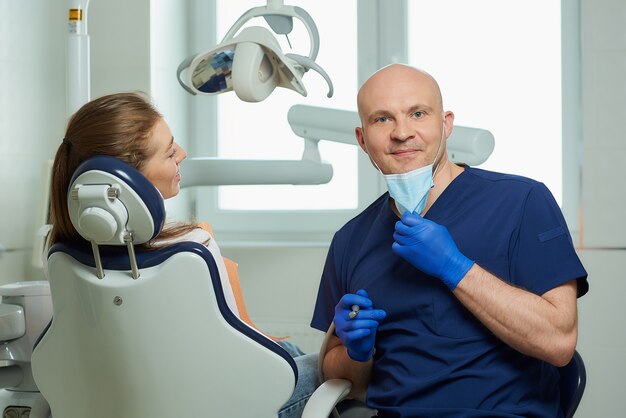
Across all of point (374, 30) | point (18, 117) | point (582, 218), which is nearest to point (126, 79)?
point (18, 117)

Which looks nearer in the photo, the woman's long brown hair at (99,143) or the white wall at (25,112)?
the woman's long brown hair at (99,143)

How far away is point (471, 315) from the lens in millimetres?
1629

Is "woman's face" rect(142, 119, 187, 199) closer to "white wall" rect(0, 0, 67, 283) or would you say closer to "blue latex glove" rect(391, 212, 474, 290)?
"blue latex glove" rect(391, 212, 474, 290)

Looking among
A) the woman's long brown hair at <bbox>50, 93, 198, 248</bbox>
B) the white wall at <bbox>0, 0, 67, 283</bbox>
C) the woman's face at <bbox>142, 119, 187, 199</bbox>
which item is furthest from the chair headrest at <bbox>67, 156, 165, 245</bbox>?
the white wall at <bbox>0, 0, 67, 283</bbox>

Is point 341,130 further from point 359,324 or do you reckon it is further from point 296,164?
point 359,324

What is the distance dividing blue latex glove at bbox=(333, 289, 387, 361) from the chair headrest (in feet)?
1.57

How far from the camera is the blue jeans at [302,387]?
1776mm

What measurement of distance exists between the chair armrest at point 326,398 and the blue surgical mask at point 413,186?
429 millimetres

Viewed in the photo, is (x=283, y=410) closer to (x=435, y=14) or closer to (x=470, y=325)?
(x=470, y=325)

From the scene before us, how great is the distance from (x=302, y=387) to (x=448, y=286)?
1.66ft

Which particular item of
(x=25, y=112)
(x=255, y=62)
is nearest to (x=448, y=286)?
(x=255, y=62)

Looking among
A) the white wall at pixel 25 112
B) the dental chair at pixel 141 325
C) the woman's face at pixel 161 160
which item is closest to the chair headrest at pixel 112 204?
the dental chair at pixel 141 325

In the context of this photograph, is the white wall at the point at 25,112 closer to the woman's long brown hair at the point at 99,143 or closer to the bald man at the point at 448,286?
the woman's long brown hair at the point at 99,143

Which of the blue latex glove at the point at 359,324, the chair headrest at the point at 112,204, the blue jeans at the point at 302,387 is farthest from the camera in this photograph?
the blue jeans at the point at 302,387
